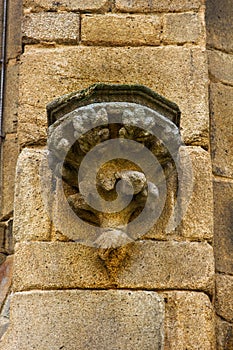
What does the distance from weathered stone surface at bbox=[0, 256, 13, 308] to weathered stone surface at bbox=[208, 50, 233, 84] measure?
1.23m

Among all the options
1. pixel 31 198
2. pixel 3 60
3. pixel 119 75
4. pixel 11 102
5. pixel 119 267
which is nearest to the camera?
pixel 119 267

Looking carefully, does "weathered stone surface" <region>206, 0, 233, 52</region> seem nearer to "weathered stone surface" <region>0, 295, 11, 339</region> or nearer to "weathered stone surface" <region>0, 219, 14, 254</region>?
"weathered stone surface" <region>0, 219, 14, 254</region>

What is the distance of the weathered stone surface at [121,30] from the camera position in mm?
3811

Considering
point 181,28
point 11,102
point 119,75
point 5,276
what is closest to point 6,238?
point 5,276

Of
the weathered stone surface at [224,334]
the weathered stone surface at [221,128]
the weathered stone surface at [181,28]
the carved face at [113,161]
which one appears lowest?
the weathered stone surface at [224,334]

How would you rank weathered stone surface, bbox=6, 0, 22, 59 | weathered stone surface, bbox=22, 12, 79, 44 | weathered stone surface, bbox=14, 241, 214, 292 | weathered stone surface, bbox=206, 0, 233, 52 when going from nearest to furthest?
weathered stone surface, bbox=14, 241, 214, 292 < weathered stone surface, bbox=22, 12, 79, 44 < weathered stone surface, bbox=206, 0, 233, 52 < weathered stone surface, bbox=6, 0, 22, 59

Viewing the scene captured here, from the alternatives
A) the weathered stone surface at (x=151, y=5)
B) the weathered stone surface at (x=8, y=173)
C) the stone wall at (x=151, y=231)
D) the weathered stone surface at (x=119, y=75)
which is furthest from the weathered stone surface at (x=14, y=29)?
the weathered stone surface at (x=151, y=5)

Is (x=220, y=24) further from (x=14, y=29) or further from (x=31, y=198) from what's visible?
(x=31, y=198)

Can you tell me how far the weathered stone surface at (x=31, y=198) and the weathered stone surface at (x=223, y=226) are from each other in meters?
0.72

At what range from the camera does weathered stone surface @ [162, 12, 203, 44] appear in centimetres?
382

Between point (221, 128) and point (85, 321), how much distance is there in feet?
3.71

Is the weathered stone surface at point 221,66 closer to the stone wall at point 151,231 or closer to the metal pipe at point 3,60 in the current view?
the stone wall at point 151,231

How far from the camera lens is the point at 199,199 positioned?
3580 millimetres

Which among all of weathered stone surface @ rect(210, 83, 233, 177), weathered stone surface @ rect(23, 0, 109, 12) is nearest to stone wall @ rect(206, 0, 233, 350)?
weathered stone surface @ rect(210, 83, 233, 177)
